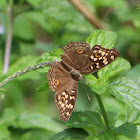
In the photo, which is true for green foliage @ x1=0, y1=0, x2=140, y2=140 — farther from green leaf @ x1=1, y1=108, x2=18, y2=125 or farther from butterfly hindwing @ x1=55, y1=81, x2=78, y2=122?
butterfly hindwing @ x1=55, y1=81, x2=78, y2=122

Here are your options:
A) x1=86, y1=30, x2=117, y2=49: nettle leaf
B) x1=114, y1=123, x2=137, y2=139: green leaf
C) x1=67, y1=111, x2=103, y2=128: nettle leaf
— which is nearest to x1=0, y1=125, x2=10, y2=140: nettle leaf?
x1=67, y1=111, x2=103, y2=128: nettle leaf

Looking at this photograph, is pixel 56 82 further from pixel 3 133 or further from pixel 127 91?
pixel 3 133

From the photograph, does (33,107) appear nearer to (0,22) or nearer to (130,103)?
(0,22)

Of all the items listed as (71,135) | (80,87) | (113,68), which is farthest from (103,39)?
(80,87)

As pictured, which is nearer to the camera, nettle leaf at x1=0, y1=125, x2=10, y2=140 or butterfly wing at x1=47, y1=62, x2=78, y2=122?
butterfly wing at x1=47, y1=62, x2=78, y2=122

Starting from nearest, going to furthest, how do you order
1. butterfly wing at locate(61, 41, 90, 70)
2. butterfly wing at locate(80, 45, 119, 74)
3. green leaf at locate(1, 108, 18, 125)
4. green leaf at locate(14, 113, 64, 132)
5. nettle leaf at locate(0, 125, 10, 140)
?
butterfly wing at locate(80, 45, 119, 74) < butterfly wing at locate(61, 41, 90, 70) < nettle leaf at locate(0, 125, 10, 140) < green leaf at locate(1, 108, 18, 125) < green leaf at locate(14, 113, 64, 132)

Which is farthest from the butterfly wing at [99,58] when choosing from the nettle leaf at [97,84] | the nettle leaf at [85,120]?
the nettle leaf at [85,120]

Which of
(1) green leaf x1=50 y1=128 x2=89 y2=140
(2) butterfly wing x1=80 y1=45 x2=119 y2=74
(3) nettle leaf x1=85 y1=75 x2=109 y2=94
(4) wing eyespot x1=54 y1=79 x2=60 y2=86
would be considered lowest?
(1) green leaf x1=50 y1=128 x2=89 y2=140
